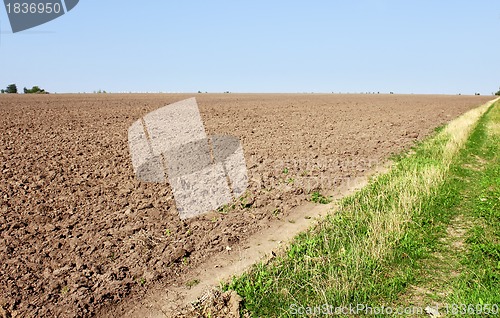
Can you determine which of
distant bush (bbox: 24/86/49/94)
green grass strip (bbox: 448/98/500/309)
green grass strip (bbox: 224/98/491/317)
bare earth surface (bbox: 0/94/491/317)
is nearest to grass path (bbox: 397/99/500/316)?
green grass strip (bbox: 448/98/500/309)

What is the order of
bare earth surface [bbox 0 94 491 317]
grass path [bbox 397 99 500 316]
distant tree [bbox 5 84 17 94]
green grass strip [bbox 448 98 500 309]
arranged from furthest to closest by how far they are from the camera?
distant tree [bbox 5 84 17 94] → bare earth surface [bbox 0 94 491 317] → green grass strip [bbox 448 98 500 309] → grass path [bbox 397 99 500 316]

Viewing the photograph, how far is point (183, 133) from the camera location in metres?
16.0

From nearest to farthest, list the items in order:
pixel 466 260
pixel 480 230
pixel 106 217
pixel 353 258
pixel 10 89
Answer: pixel 353 258 < pixel 466 260 < pixel 480 230 < pixel 106 217 < pixel 10 89

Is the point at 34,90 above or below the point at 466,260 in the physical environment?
below

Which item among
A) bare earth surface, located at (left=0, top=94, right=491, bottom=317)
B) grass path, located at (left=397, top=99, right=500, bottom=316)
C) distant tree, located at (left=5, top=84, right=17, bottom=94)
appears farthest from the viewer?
distant tree, located at (left=5, top=84, right=17, bottom=94)

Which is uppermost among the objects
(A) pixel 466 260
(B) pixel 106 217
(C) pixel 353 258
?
(C) pixel 353 258

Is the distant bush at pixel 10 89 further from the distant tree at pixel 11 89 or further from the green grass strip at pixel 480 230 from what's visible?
the green grass strip at pixel 480 230

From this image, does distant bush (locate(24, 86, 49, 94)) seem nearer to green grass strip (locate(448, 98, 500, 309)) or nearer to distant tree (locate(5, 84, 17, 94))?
distant tree (locate(5, 84, 17, 94))

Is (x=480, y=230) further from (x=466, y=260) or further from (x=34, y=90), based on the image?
(x=34, y=90)

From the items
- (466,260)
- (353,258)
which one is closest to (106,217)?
(353,258)

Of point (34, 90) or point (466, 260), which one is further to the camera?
point (34, 90)

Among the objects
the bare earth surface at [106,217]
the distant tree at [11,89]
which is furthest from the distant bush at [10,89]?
the bare earth surface at [106,217]

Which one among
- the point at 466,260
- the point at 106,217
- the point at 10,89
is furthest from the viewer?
the point at 10,89

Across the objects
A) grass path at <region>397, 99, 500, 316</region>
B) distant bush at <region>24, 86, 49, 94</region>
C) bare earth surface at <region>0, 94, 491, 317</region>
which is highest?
grass path at <region>397, 99, 500, 316</region>
